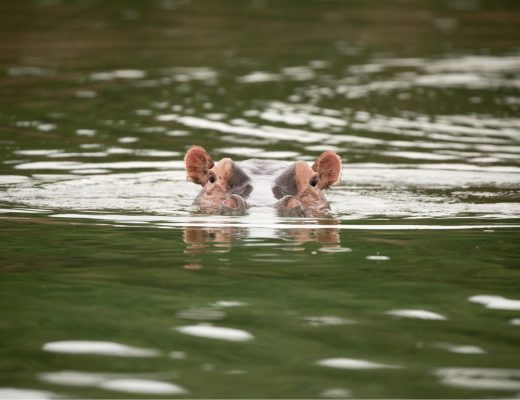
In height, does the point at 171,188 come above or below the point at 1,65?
below

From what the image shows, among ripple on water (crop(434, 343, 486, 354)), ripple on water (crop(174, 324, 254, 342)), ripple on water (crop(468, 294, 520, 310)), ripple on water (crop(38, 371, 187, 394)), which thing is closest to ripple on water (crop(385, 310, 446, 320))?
ripple on water (crop(468, 294, 520, 310))

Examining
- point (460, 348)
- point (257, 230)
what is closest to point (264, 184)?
point (257, 230)

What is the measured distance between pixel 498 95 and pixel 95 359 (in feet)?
56.4

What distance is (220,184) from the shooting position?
1152 cm

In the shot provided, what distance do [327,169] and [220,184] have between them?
3.44 feet

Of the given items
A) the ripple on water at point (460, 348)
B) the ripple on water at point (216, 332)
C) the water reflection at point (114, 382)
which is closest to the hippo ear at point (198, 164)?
the ripple on water at point (216, 332)

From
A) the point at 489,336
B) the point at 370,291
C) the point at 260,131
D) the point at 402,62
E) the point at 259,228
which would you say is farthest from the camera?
the point at 402,62

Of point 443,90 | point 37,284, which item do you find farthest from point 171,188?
point 443,90

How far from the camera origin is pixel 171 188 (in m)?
14.1

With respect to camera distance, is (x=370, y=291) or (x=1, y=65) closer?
(x=370, y=291)

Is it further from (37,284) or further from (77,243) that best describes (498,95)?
(37,284)

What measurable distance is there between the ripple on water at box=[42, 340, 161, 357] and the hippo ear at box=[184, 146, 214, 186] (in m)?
5.67

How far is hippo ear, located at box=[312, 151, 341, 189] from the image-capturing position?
1185cm

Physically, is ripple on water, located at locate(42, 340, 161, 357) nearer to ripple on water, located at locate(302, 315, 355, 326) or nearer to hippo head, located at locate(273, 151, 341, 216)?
ripple on water, located at locate(302, 315, 355, 326)
